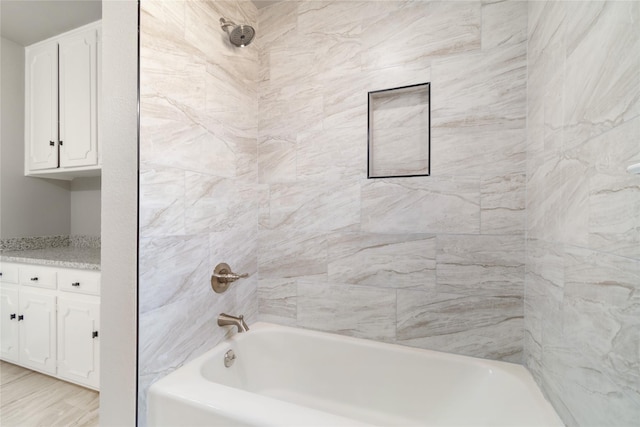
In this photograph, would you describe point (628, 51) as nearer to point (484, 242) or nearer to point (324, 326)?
point (484, 242)

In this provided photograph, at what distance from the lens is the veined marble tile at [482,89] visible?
1303 mm

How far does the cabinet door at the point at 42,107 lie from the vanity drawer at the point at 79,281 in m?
1.04

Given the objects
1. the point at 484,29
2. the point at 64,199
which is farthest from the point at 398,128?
the point at 64,199

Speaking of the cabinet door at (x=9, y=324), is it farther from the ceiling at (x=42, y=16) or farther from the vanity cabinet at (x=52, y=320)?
the ceiling at (x=42, y=16)

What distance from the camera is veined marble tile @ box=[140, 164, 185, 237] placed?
3.64 feet

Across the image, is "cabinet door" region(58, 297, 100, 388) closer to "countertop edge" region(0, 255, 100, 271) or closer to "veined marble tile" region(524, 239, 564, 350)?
"countertop edge" region(0, 255, 100, 271)

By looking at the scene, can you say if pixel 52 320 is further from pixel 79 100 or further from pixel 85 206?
pixel 79 100

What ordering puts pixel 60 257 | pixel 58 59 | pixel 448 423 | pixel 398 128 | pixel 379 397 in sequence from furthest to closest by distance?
pixel 58 59 < pixel 60 257 < pixel 398 128 < pixel 379 397 < pixel 448 423

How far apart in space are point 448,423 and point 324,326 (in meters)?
0.72

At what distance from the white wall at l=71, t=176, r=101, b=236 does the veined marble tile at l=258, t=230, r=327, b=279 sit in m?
1.91

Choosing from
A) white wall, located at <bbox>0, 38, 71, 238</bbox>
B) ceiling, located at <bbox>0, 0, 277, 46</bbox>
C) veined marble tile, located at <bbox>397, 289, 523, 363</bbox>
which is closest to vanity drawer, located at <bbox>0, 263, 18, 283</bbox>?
white wall, located at <bbox>0, 38, 71, 238</bbox>

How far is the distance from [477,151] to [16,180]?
3.55 metres

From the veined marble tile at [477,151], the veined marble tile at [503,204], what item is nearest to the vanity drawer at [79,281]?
the veined marble tile at [477,151]

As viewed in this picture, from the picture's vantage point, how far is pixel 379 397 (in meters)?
1.45
